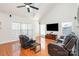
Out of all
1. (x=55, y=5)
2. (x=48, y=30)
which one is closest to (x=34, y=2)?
(x=55, y=5)

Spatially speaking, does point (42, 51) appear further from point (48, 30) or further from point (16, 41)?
point (16, 41)

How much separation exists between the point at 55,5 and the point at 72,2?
0.29m

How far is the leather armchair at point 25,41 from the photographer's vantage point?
184cm

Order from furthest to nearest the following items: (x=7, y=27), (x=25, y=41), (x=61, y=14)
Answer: (x=25, y=41), (x=7, y=27), (x=61, y=14)

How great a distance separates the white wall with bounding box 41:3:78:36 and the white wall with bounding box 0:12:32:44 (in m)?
0.37

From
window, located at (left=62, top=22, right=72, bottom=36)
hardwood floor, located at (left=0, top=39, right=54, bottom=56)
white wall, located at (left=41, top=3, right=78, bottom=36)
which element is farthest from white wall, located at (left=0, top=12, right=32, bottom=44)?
window, located at (left=62, top=22, right=72, bottom=36)

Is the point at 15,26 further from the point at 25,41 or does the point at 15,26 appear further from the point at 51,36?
the point at 51,36

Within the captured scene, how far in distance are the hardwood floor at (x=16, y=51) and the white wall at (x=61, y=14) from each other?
394 millimetres

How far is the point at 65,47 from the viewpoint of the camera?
1.75 meters

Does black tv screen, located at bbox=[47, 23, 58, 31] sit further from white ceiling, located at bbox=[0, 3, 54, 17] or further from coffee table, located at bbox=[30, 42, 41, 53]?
coffee table, located at bbox=[30, 42, 41, 53]

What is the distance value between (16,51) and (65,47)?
3.14ft

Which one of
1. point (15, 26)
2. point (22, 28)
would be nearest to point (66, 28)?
point (22, 28)

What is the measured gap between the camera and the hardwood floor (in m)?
1.75

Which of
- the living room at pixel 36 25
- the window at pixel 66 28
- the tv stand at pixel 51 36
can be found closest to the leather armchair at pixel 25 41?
the living room at pixel 36 25
